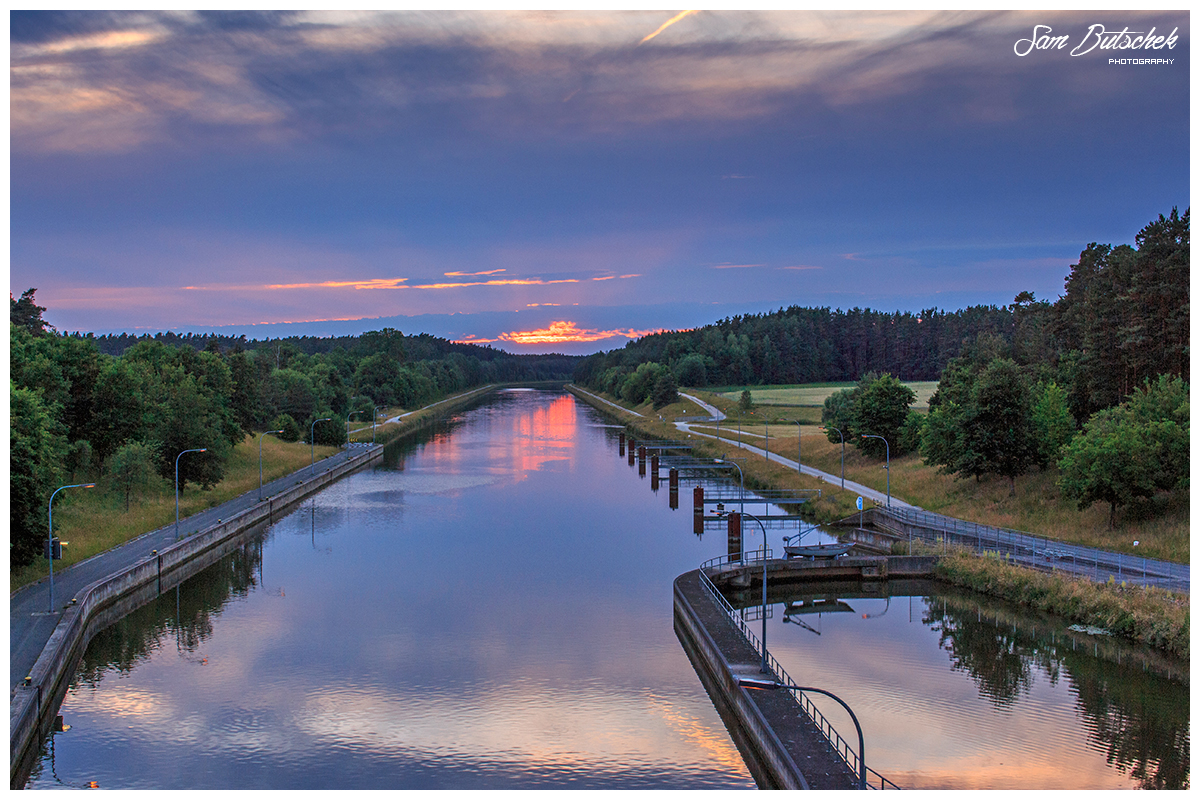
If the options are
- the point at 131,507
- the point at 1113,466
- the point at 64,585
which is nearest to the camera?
the point at 64,585

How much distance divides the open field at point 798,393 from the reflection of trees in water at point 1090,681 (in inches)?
3154

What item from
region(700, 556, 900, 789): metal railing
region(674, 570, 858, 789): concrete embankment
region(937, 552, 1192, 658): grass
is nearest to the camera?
region(674, 570, 858, 789): concrete embankment

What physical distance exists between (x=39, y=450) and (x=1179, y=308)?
173ft

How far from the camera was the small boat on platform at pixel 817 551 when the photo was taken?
4256 centimetres

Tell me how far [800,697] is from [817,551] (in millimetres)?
19318

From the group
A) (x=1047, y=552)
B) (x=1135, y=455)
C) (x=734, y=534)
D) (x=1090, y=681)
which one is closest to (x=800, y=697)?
(x=1090, y=681)

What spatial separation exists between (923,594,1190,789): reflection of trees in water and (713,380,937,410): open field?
3154 inches

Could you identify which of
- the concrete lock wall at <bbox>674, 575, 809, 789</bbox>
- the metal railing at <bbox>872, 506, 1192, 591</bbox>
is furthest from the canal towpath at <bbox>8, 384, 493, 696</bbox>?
the metal railing at <bbox>872, 506, 1192, 591</bbox>

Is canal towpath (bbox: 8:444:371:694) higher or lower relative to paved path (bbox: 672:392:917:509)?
lower

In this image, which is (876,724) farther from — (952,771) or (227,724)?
(227,724)

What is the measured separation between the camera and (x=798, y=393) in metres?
153

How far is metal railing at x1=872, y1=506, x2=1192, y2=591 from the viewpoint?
33.6 m

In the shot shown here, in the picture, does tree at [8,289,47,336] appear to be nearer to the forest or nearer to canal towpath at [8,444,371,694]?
canal towpath at [8,444,371,694]

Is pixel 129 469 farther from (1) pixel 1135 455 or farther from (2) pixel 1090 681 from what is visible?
(1) pixel 1135 455
